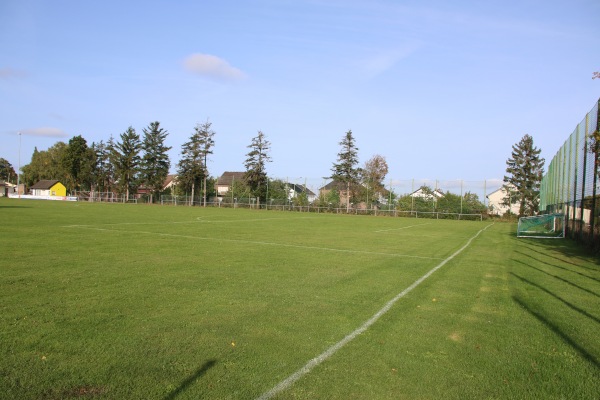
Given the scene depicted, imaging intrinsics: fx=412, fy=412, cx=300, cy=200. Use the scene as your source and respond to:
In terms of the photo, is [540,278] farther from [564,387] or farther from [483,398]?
[483,398]

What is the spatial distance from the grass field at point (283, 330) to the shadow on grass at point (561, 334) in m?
0.03

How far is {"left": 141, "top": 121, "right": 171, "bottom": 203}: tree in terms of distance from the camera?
246ft

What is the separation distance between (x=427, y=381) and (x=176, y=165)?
71175 mm

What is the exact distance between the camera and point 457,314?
19.7 feet

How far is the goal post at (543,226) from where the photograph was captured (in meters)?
21.9

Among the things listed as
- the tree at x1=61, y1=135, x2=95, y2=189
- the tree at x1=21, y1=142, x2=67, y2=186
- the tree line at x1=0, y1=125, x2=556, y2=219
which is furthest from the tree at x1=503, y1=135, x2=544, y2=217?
the tree at x1=21, y1=142, x2=67, y2=186

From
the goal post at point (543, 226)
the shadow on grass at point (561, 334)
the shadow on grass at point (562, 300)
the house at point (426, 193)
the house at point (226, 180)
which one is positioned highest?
the house at point (226, 180)

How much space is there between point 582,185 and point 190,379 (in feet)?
59.4

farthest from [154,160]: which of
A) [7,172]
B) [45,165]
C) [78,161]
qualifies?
[7,172]

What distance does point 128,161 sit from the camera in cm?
7650

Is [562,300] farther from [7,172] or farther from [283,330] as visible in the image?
[7,172]

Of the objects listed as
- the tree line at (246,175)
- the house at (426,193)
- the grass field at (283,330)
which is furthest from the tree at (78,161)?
the grass field at (283,330)

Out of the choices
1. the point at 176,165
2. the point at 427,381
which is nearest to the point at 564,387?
the point at 427,381

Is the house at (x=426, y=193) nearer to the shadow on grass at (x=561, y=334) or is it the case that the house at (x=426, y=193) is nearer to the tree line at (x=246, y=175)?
the tree line at (x=246, y=175)
